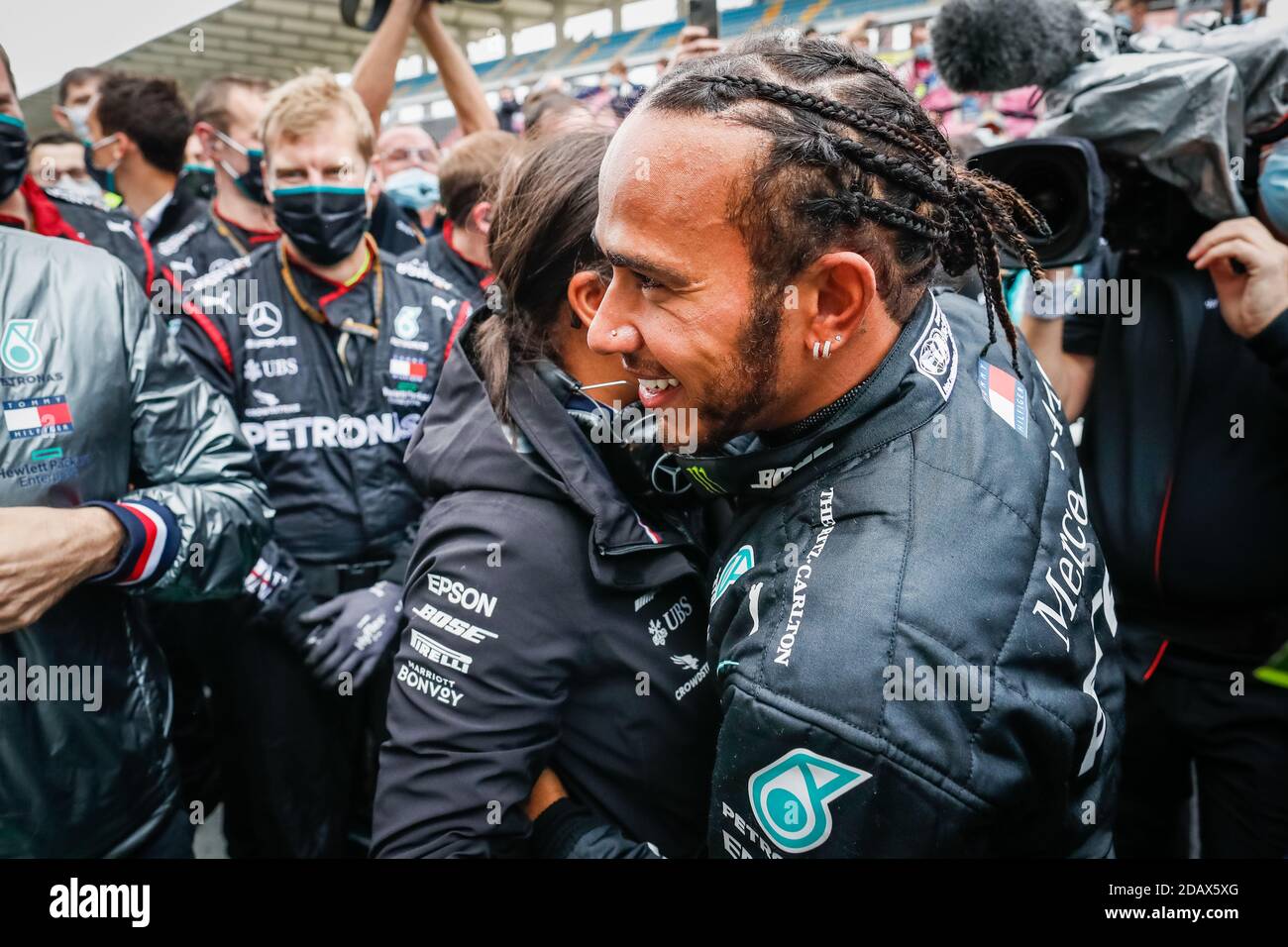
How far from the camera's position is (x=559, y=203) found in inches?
56.0

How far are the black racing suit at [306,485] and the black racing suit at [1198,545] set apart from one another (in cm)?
185

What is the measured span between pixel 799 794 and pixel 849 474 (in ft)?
1.27

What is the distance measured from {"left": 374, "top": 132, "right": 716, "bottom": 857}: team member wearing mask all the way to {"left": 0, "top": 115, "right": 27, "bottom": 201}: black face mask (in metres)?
1.01

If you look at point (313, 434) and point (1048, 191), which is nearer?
point (1048, 191)

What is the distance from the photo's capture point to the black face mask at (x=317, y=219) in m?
2.56

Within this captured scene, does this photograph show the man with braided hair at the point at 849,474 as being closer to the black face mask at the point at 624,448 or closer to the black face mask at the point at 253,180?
the black face mask at the point at 624,448

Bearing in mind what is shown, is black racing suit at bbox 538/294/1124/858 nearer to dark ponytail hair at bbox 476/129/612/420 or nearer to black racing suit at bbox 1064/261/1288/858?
dark ponytail hair at bbox 476/129/612/420

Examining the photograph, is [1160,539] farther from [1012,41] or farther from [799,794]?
[799,794]

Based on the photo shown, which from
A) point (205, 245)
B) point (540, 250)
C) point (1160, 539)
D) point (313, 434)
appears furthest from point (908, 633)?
point (205, 245)

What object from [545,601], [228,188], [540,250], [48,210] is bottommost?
[545,601]

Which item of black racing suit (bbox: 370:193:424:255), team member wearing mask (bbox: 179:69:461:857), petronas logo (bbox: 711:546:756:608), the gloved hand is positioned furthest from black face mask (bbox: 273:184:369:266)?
petronas logo (bbox: 711:546:756:608)

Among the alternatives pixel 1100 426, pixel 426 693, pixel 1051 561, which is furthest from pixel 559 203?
pixel 1100 426

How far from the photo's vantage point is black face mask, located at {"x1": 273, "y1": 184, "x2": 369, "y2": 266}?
2.56 meters

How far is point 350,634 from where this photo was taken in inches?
85.2
